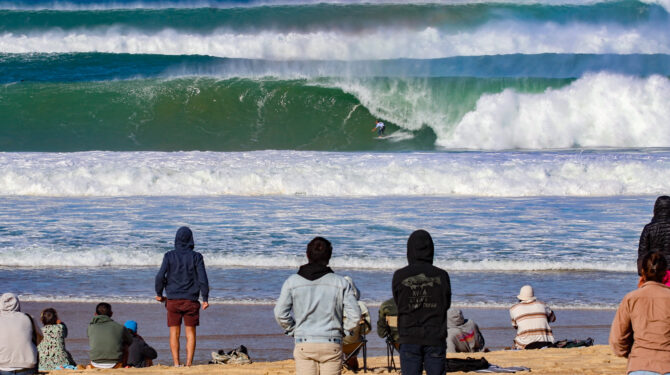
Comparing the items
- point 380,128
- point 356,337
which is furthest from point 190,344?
point 380,128

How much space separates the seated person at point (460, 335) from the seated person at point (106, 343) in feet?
7.66

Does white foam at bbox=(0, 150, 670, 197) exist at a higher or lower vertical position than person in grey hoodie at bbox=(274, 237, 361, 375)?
higher

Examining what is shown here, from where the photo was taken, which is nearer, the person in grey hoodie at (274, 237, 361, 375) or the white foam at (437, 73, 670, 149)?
the person in grey hoodie at (274, 237, 361, 375)

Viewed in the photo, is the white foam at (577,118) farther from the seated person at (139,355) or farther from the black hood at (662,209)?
the seated person at (139,355)

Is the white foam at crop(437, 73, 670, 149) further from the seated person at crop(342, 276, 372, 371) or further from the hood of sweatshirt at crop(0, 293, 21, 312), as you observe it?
the hood of sweatshirt at crop(0, 293, 21, 312)

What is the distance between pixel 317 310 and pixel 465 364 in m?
2.00

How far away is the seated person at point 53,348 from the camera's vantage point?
6086mm

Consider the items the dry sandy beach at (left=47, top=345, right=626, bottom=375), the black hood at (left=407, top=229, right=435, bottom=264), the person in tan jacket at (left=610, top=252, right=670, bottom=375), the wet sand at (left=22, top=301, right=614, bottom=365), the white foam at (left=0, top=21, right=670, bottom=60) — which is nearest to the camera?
the person in tan jacket at (left=610, top=252, right=670, bottom=375)

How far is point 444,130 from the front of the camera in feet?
84.3

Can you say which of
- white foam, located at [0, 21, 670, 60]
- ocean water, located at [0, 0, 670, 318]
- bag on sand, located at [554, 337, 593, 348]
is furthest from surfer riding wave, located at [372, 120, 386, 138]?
bag on sand, located at [554, 337, 593, 348]

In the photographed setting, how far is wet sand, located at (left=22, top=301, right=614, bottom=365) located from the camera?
705 cm

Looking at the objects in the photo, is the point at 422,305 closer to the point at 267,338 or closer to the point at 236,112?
the point at 267,338

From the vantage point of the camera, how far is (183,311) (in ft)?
21.2

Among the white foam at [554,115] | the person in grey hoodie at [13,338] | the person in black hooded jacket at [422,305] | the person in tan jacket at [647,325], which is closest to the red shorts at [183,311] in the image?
the person in grey hoodie at [13,338]
